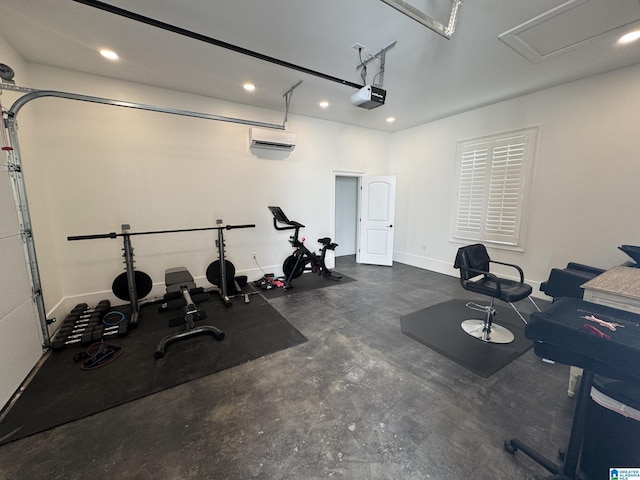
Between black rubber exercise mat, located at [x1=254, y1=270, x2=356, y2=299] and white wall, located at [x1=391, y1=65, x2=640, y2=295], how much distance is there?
→ 3022 millimetres

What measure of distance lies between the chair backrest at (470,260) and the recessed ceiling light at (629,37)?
97.6 inches

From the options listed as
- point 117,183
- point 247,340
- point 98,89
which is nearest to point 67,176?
point 117,183

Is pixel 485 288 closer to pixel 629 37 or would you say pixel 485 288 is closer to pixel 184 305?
pixel 629 37

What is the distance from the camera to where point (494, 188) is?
14.4 ft

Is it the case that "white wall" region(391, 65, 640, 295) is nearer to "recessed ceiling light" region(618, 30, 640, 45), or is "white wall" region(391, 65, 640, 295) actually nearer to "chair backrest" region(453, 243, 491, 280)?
"recessed ceiling light" region(618, 30, 640, 45)

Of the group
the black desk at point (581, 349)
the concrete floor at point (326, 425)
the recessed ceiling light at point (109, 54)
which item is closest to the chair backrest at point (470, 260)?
the concrete floor at point (326, 425)

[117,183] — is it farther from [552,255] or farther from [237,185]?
[552,255]

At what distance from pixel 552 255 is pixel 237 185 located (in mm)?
5309

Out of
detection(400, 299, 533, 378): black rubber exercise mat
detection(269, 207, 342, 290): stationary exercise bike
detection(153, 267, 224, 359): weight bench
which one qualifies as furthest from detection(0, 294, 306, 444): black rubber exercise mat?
detection(400, 299, 533, 378): black rubber exercise mat

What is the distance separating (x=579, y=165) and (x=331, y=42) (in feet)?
12.6

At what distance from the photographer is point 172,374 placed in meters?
2.26

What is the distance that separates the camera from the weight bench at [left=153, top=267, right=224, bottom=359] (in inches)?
106

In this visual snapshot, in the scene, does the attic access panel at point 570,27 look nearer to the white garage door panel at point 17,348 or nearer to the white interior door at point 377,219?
the white interior door at point 377,219

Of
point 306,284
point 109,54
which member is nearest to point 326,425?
point 306,284
